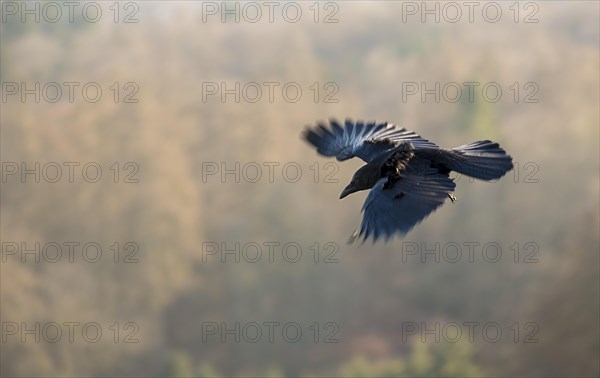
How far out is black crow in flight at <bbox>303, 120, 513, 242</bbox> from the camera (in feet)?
16.6

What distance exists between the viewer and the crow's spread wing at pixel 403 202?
5.00 meters

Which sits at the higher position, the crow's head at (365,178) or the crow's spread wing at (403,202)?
the crow's head at (365,178)

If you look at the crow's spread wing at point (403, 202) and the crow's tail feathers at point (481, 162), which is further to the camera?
the crow's tail feathers at point (481, 162)

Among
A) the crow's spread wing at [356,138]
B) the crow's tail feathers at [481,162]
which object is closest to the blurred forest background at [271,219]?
the crow's spread wing at [356,138]

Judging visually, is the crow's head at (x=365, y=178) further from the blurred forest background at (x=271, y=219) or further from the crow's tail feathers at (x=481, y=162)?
the blurred forest background at (x=271, y=219)

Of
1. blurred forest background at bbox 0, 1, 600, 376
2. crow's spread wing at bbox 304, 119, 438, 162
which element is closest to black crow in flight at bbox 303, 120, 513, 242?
crow's spread wing at bbox 304, 119, 438, 162

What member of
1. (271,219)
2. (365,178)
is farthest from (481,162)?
(271,219)

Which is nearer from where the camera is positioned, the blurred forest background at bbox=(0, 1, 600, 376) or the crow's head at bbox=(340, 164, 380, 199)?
the crow's head at bbox=(340, 164, 380, 199)

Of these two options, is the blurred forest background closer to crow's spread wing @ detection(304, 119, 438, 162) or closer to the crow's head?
crow's spread wing @ detection(304, 119, 438, 162)

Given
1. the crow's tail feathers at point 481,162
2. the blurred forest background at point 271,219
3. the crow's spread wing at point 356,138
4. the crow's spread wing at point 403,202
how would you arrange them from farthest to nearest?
1. the blurred forest background at point 271,219
2. the crow's spread wing at point 356,138
3. the crow's tail feathers at point 481,162
4. the crow's spread wing at point 403,202

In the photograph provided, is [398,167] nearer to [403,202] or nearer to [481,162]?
[403,202]

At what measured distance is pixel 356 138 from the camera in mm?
6312

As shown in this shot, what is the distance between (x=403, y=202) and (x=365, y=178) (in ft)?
1.79

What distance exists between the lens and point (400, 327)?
1328 inches
